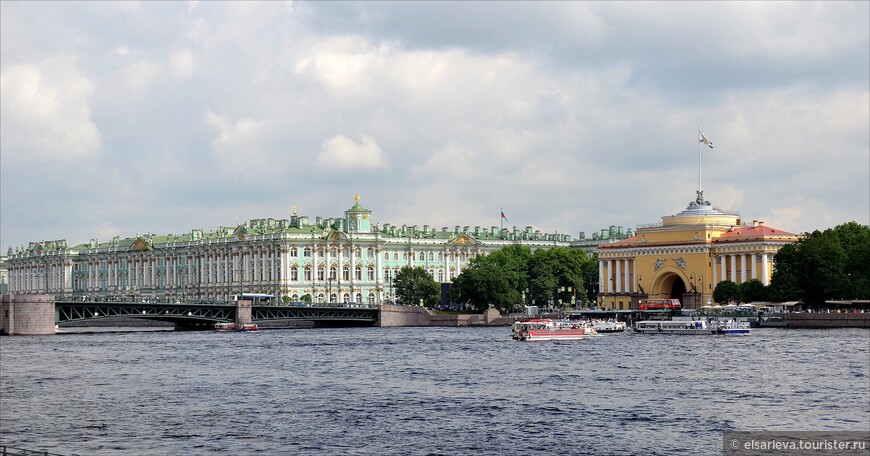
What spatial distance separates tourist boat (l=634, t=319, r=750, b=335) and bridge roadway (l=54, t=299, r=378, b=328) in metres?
20.4

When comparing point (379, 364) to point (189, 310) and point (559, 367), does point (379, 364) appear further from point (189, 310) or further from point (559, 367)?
point (189, 310)

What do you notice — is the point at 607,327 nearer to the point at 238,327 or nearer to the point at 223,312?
the point at 238,327

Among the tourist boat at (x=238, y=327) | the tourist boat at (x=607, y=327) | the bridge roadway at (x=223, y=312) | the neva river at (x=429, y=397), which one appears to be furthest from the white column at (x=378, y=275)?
the neva river at (x=429, y=397)

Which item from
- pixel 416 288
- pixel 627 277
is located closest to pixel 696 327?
pixel 627 277

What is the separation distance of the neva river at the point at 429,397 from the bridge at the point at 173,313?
17.5m

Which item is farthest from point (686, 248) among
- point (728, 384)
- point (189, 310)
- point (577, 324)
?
point (728, 384)

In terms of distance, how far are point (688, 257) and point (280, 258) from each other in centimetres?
3265

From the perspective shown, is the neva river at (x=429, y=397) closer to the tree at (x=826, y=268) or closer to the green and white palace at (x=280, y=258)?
the tree at (x=826, y=268)

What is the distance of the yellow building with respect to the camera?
9406 cm

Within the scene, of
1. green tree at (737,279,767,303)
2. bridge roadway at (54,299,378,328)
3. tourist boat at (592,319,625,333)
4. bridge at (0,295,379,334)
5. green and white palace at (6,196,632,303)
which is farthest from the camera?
green and white palace at (6,196,632,303)

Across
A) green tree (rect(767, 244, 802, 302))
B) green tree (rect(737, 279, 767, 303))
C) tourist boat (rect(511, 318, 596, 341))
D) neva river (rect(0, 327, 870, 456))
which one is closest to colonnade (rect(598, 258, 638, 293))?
green tree (rect(737, 279, 767, 303))

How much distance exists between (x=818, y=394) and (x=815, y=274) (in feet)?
144

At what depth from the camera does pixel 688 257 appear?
97938mm

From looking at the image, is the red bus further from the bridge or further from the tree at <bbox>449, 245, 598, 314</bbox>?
the bridge
